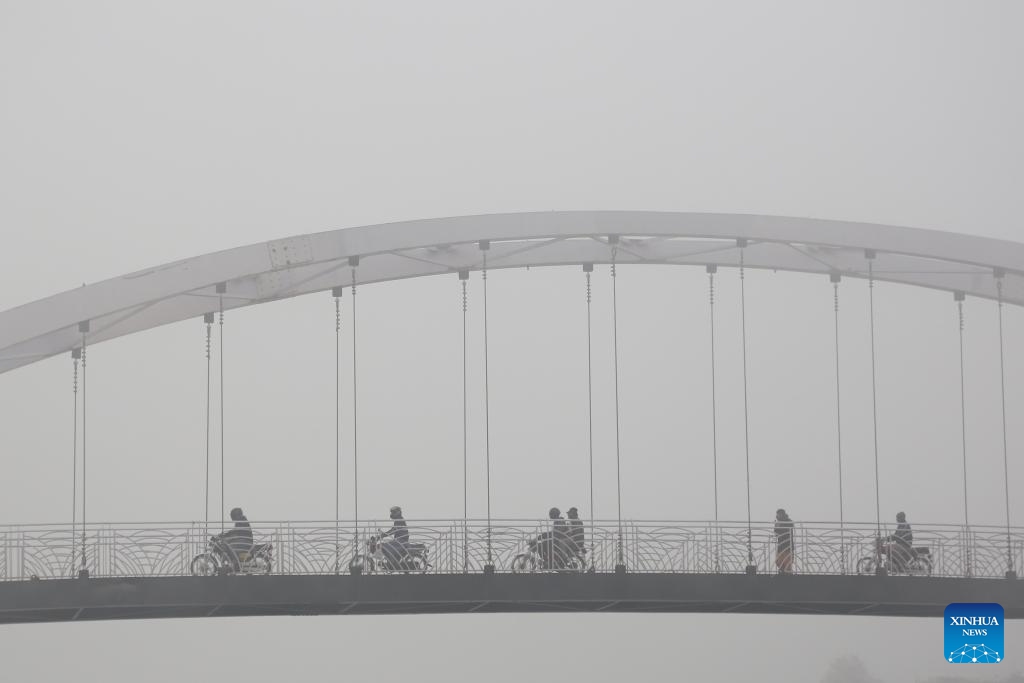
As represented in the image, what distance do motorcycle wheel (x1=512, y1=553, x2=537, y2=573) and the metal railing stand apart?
83 millimetres

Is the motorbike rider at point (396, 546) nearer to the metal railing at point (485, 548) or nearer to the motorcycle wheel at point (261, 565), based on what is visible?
the metal railing at point (485, 548)

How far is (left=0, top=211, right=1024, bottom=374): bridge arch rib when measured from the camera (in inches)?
1136

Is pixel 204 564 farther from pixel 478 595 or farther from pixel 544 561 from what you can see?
pixel 544 561

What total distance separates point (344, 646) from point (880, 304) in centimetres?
2188

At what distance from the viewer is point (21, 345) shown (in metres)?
28.9

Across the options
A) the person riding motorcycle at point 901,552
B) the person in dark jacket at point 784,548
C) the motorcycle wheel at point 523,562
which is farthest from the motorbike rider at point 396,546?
the person riding motorcycle at point 901,552

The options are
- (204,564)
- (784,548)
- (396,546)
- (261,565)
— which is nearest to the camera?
(204,564)

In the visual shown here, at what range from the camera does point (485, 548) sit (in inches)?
1091

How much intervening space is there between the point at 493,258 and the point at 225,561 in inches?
307

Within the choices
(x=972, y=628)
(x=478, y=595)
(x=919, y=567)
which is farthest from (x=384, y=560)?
(x=972, y=628)

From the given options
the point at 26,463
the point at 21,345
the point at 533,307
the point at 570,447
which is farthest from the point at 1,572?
the point at 533,307

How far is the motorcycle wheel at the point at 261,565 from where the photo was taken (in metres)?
27.1

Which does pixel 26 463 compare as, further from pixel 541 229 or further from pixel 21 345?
pixel 541 229

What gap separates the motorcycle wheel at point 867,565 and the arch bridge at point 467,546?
33 mm
